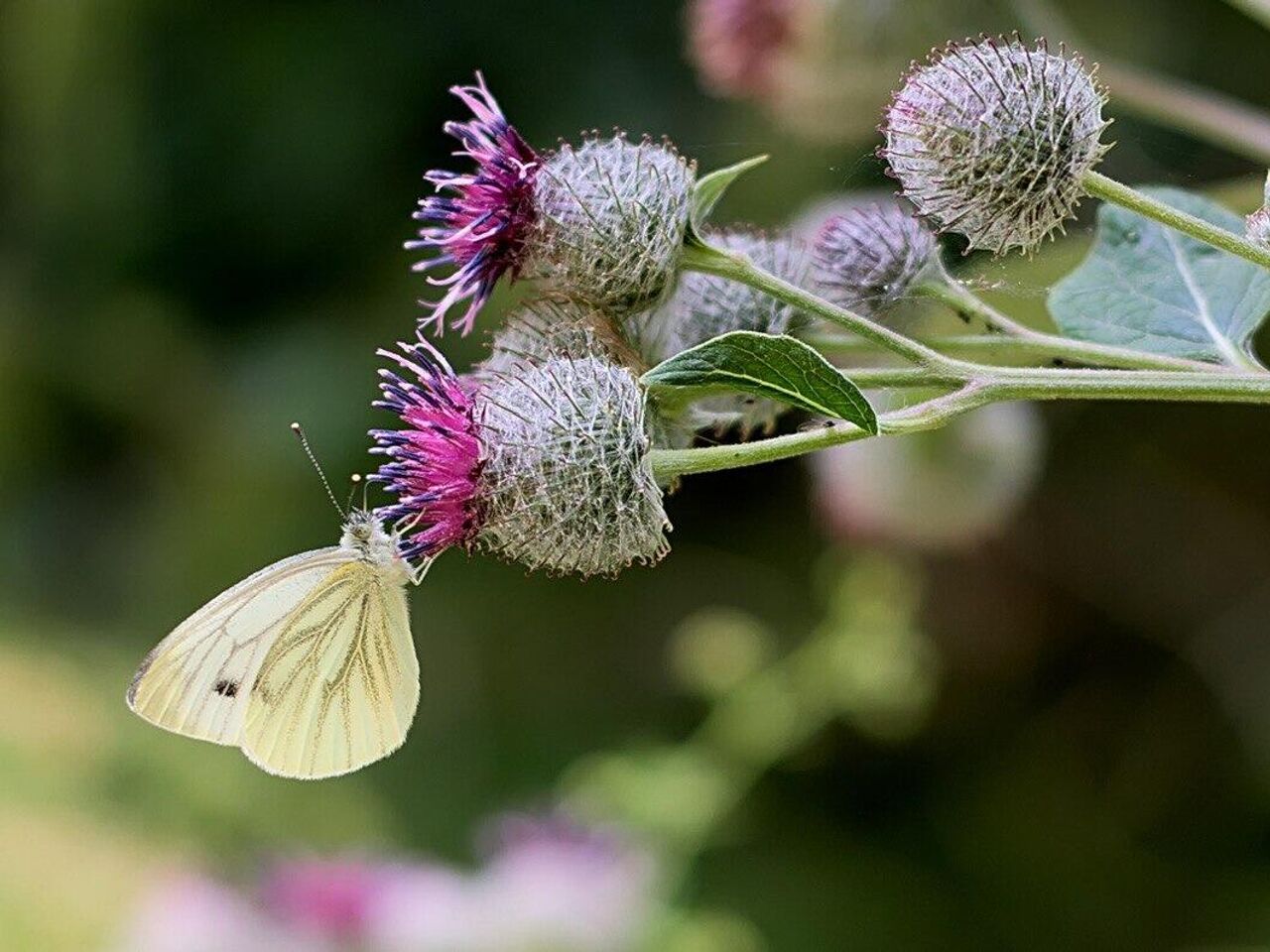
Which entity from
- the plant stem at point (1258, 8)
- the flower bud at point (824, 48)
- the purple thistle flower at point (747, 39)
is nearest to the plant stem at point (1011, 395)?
the plant stem at point (1258, 8)

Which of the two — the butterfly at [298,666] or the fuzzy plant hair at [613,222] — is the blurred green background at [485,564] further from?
the fuzzy plant hair at [613,222]

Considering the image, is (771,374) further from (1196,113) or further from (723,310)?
(1196,113)

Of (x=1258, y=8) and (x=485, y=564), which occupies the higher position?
(x=1258, y=8)

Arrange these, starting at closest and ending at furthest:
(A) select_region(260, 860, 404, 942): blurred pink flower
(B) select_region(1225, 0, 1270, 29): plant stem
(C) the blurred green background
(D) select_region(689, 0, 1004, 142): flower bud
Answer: (B) select_region(1225, 0, 1270, 29): plant stem → (A) select_region(260, 860, 404, 942): blurred pink flower → (D) select_region(689, 0, 1004, 142): flower bud → (C) the blurred green background

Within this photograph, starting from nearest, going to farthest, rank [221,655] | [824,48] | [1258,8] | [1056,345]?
[1056,345] → [1258,8] → [221,655] → [824,48]

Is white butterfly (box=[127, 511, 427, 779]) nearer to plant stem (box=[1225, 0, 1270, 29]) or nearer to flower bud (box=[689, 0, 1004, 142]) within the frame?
plant stem (box=[1225, 0, 1270, 29])

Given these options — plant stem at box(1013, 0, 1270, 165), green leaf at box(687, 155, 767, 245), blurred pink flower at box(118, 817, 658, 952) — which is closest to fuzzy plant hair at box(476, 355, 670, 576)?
green leaf at box(687, 155, 767, 245)

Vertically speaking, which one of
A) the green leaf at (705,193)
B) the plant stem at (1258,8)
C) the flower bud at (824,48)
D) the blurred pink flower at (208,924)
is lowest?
the blurred pink flower at (208,924)

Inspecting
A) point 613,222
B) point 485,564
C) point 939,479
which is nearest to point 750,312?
point 613,222
